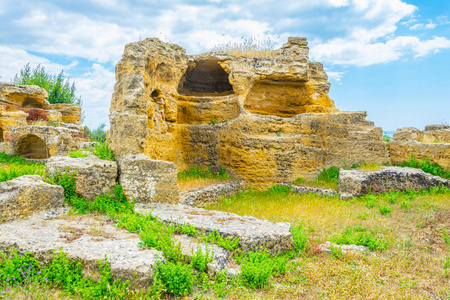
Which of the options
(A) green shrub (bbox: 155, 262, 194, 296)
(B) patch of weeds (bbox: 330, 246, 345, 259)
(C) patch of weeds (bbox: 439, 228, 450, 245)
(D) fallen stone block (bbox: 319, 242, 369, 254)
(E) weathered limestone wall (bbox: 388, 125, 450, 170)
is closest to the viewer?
(A) green shrub (bbox: 155, 262, 194, 296)

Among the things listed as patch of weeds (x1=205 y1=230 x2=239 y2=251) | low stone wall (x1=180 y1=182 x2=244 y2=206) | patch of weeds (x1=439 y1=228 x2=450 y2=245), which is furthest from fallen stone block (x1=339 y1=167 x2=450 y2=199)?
patch of weeds (x1=205 y1=230 x2=239 y2=251)

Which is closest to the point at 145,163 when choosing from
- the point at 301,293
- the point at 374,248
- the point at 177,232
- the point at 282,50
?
the point at 177,232

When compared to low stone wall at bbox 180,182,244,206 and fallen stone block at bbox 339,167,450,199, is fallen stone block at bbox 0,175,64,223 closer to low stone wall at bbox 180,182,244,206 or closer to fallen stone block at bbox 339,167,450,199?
low stone wall at bbox 180,182,244,206

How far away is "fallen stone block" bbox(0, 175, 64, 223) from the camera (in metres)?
5.19

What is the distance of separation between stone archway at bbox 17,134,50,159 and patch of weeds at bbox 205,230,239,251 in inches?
376

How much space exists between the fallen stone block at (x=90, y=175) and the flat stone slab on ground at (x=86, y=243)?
0.79m

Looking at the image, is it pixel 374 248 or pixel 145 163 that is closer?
pixel 374 248

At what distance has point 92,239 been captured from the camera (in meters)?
4.48

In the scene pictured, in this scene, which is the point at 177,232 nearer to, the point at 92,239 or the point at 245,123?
the point at 92,239

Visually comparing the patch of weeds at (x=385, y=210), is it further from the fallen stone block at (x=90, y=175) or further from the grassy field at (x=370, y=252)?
the fallen stone block at (x=90, y=175)

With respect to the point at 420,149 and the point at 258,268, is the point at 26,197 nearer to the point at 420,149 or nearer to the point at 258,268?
the point at 258,268

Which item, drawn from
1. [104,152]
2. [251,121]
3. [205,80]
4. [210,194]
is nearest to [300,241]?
[210,194]

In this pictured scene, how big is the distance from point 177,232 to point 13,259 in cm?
213

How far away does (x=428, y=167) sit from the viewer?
9984 mm
